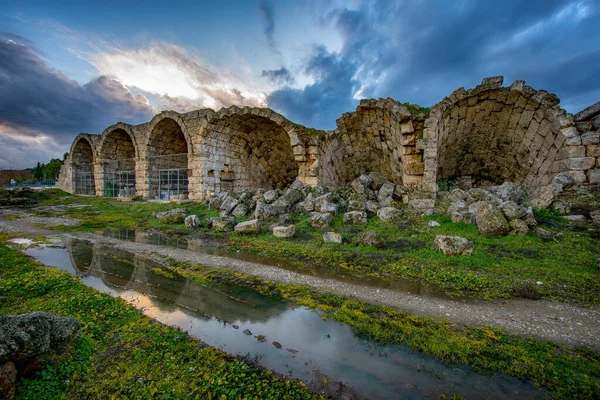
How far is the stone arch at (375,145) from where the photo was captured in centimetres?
1030

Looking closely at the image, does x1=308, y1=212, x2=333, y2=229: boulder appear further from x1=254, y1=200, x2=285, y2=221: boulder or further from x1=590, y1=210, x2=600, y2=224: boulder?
x1=590, y1=210, x2=600, y2=224: boulder

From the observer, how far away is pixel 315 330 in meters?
3.08

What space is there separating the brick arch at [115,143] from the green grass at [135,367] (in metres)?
17.6

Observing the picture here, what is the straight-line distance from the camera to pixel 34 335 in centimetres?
210

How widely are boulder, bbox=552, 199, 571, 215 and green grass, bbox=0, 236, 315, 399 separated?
8954 mm

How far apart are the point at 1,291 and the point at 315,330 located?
164 inches

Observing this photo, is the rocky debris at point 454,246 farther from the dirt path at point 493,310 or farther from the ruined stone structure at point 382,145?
the ruined stone structure at point 382,145

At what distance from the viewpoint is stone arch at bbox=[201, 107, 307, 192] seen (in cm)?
1323

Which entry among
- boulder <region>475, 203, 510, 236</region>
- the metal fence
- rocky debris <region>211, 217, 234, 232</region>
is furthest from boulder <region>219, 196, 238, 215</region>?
boulder <region>475, 203, 510, 236</region>

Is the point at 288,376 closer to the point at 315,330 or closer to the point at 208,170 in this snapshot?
the point at 315,330

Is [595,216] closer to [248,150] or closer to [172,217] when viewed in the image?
[172,217]

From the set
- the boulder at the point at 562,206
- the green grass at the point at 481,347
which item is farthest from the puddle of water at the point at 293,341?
the boulder at the point at 562,206

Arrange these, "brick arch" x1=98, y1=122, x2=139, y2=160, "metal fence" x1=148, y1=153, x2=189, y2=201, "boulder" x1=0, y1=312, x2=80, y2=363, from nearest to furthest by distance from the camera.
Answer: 1. "boulder" x1=0, y1=312, x2=80, y2=363
2. "metal fence" x1=148, y1=153, x2=189, y2=201
3. "brick arch" x1=98, y1=122, x2=139, y2=160

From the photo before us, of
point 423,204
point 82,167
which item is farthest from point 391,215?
point 82,167
